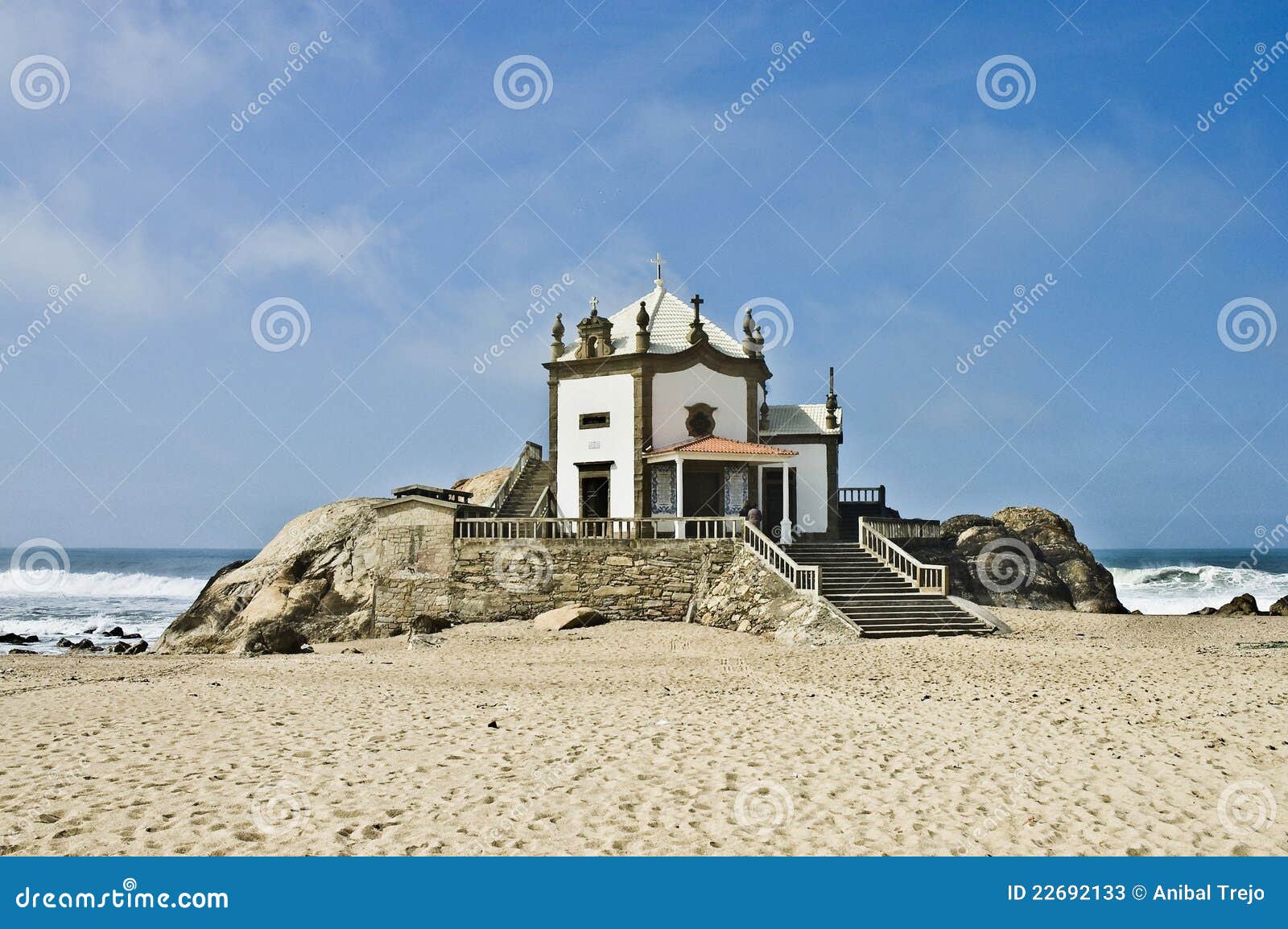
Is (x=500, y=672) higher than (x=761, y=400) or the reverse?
the reverse

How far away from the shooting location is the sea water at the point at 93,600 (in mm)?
35062

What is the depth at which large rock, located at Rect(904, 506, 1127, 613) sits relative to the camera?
3091 centimetres

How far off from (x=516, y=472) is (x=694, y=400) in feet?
21.6

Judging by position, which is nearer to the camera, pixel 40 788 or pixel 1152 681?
pixel 40 788

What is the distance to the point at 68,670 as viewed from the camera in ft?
55.1

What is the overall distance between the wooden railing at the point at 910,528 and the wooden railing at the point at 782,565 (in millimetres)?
6115

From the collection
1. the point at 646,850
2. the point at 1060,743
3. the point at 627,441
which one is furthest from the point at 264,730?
the point at 627,441

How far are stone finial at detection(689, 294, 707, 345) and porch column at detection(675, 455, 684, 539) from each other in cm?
381

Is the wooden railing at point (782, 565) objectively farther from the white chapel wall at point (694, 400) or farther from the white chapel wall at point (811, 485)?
the white chapel wall at point (811, 485)

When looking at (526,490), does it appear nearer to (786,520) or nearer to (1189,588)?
(786,520)

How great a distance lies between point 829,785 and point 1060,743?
298 cm

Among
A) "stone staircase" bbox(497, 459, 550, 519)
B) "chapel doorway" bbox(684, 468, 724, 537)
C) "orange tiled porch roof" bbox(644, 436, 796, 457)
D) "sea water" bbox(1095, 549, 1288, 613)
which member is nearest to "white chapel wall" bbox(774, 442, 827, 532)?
"orange tiled porch roof" bbox(644, 436, 796, 457)

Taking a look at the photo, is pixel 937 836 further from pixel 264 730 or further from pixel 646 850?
pixel 264 730

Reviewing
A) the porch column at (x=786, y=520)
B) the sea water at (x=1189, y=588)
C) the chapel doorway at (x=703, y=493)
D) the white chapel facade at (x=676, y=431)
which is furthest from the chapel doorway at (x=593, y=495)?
the sea water at (x=1189, y=588)
